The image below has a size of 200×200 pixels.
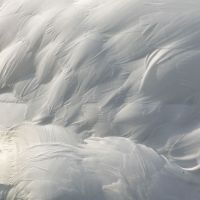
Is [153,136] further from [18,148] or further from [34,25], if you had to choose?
[34,25]

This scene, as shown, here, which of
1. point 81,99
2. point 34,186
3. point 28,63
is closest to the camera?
point 34,186

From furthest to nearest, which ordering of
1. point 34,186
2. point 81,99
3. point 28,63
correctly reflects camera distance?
point 28,63 → point 81,99 → point 34,186

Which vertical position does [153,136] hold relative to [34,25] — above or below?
below

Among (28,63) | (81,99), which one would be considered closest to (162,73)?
(81,99)

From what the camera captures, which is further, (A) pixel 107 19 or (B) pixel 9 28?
(B) pixel 9 28

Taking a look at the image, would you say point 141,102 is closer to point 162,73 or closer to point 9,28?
point 162,73

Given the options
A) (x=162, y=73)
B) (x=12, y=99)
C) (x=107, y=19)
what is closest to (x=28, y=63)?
(x=12, y=99)
